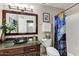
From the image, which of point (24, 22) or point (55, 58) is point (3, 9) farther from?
point (55, 58)

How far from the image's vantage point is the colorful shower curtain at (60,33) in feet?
5.57

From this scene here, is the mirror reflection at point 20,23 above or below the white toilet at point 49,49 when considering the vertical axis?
above

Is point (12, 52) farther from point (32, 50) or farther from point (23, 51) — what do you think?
point (32, 50)

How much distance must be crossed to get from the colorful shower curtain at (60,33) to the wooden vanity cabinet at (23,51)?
267 millimetres

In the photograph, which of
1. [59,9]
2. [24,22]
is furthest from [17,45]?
[59,9]

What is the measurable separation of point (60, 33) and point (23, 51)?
53cm

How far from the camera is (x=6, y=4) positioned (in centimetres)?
167

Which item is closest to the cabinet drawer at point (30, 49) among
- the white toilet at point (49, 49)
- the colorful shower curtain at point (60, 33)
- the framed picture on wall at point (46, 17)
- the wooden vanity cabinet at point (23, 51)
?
the wooden vanity cabinet at point (23, 51)

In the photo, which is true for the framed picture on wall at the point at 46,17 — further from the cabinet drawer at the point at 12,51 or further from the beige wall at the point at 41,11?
the cabinet drawer at the point at 12,51

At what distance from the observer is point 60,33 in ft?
5.64

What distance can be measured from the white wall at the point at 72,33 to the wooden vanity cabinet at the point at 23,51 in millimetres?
415

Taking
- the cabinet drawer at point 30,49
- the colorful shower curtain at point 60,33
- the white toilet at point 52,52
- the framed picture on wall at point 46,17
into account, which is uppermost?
the framed picture on wall at point 46,17

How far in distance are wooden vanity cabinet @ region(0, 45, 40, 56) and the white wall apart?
0.41 meters

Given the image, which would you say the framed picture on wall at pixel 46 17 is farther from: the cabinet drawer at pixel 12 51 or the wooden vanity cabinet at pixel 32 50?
the cabinet drawer at pixel 12 51
